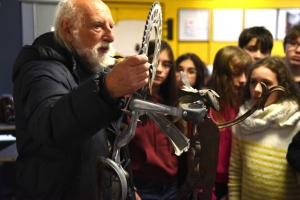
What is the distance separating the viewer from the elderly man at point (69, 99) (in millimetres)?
757

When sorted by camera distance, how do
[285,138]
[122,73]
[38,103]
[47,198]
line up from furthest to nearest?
[285,138] → [47,198] → [38,103] → [122,73]

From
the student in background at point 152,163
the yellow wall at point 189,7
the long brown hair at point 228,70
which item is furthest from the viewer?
the yellow wall at point 189,7

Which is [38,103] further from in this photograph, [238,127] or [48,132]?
[238,127]

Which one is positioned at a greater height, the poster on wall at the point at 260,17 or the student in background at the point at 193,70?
the poster on wall at the point at 260,17

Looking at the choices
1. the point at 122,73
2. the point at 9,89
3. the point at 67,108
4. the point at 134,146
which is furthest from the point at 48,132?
the point at 9,89

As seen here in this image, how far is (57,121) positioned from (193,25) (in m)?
4.07

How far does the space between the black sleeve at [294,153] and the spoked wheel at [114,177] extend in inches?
25.3

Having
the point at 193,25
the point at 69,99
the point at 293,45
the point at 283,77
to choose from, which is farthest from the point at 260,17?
the point at 69,99

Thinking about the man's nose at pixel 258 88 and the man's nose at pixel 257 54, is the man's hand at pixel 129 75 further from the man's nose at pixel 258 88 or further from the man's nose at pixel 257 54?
the man's nose at pixel 257 54

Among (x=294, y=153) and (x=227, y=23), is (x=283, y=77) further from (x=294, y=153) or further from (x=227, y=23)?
(x=227, y=23)

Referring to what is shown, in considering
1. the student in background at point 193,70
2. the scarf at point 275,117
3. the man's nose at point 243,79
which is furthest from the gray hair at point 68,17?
the student in background at point 193,70

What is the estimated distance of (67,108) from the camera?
0.77 m

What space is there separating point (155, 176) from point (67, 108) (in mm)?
842

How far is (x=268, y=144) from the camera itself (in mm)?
1378
